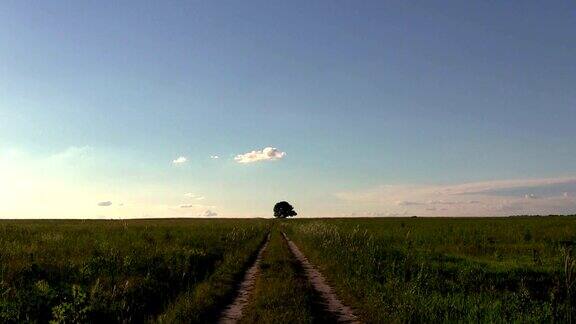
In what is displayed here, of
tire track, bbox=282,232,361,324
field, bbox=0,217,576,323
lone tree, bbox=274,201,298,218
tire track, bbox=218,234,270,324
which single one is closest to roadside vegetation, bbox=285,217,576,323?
field, bbox=0,217,576,323

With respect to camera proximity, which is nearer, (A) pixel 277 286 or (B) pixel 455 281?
(A) pixel 277 286

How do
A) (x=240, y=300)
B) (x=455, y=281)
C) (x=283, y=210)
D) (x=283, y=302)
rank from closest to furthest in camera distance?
1. (x=283, y=302)
2. (x=240, y=300)
3. (x=455, y=281)
4. (x=283, y=210)

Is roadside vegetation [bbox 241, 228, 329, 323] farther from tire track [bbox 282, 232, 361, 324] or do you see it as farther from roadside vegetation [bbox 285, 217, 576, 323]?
roadside vegetation [bbox 285, 217, 576, 323]

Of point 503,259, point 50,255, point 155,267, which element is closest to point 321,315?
point 155,267

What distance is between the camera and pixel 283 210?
154 meters

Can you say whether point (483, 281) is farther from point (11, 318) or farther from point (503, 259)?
point (11, 318)

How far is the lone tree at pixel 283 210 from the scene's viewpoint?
154125 millimetres

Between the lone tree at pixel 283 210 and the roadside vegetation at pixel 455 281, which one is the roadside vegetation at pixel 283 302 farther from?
the lone tree at pixel 283 210

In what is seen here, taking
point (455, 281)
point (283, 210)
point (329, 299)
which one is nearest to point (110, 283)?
point (329, 299)

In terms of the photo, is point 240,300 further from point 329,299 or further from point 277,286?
point 329,299

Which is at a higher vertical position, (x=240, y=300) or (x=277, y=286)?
(x=277, y=286)

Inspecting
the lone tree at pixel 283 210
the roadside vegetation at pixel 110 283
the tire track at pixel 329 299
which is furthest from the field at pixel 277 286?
the lone tree at pixel 283 210

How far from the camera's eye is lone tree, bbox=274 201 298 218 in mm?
154125

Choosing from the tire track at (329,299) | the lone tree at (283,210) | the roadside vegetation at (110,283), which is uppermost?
the lone tree at (283,210)
